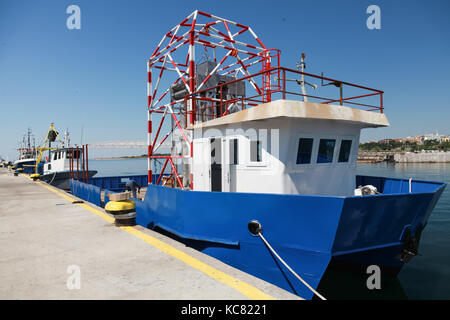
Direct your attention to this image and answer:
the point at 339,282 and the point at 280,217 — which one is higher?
the point at 280,217

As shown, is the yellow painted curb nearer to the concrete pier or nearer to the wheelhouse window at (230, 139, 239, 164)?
the concrete pier

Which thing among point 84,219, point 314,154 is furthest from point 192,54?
point 84,219

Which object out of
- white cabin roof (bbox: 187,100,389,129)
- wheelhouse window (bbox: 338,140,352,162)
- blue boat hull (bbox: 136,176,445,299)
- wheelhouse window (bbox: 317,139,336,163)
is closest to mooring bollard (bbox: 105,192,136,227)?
blue boat hull (bbox: 136,176,445,299)

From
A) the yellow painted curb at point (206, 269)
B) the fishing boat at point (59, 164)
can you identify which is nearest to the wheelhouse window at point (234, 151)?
the yellow painted curb at point (206, 269)

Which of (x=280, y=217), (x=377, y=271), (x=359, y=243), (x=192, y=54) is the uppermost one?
(x=192, y=54)

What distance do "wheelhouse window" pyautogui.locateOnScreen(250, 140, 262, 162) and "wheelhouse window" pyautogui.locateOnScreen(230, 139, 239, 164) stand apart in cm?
38

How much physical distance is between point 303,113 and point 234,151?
1863 millimetres

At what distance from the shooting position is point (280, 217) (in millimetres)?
4871

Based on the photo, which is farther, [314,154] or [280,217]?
[314,154]

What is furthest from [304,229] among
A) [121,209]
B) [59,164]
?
[59,164]

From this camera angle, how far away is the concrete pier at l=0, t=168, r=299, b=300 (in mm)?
3695

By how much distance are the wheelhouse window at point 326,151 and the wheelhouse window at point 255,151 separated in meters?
1.37
